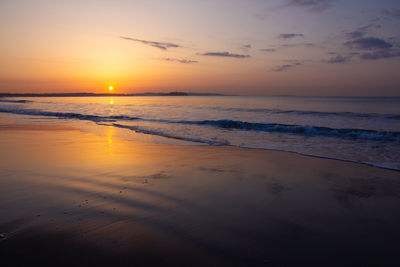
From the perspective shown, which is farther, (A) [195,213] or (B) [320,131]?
(B) [320,131]

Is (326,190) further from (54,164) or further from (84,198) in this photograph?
(54,164)

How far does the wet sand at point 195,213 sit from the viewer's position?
2.81m

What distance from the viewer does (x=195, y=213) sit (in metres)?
3.90

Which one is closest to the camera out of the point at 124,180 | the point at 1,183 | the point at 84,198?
the point at 84,198

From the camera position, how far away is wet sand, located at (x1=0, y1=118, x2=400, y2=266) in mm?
2814

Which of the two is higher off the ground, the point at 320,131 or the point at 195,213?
the point at 320,131

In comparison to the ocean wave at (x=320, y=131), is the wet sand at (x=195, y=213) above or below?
below

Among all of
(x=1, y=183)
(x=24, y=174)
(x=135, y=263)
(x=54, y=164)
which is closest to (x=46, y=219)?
(x=135, y=263)

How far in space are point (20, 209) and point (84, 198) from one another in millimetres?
877

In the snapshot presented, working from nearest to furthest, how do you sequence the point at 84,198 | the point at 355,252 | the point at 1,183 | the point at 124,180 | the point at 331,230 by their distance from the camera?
1. the point at 355,252
2. the point at 331,230
3. the point at 84,198
4. the point at 1,183
5. the point at 124,180

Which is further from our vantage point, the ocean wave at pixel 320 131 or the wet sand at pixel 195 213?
the ocean wave at pixel 320 131

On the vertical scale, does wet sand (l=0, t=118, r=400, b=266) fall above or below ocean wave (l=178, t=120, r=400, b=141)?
below

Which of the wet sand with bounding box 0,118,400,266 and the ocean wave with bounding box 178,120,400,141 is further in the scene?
the ocean wave with bounding box 178,120,400,141

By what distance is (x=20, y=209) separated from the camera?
387 centimetres
